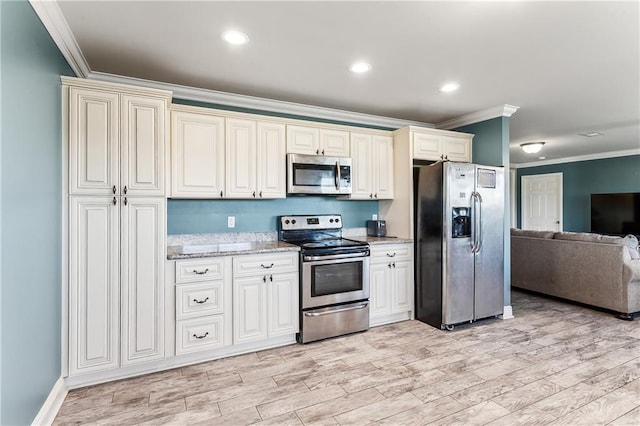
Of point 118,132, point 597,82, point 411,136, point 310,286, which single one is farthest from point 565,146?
point 118,132

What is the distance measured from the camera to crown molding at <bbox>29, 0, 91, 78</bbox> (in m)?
1.87

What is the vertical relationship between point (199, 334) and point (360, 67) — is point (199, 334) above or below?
below

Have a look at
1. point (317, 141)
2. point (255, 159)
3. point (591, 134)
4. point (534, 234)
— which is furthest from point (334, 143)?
point (591, 134)

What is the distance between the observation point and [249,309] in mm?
2971

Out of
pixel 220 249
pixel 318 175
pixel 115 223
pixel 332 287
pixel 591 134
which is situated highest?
pixel 591 134

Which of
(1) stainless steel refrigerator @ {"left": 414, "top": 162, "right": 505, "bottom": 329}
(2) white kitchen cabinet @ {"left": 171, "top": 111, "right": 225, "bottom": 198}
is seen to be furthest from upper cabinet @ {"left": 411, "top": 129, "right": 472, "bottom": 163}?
(2) white kitchen cabinet @ {"left": 171, "top": 111, "right": 225, "bottom": 198}

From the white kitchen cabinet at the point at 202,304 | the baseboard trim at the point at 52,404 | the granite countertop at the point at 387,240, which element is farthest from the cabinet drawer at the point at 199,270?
the granite countertop at the point at 387,240

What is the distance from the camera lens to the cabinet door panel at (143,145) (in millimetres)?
2512

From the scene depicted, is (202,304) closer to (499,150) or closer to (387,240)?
(387,240)

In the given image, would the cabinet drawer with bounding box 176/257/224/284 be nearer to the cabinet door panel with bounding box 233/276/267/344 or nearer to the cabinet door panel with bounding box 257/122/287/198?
the cabinet door panel with bounding box 233/276/267/344

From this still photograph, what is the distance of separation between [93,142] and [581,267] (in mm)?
5412

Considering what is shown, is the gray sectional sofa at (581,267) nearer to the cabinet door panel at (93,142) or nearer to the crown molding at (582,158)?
the crown molding at (582,158)

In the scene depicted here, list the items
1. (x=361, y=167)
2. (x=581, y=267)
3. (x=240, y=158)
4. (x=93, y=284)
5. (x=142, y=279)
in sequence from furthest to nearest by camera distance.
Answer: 1. (x=581, y=267)
2. (x=361, y=167)
3. (x=240, y=158)
4. (x=142, y=279)
5. (x=93, y=284)

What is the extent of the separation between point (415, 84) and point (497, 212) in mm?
1758
